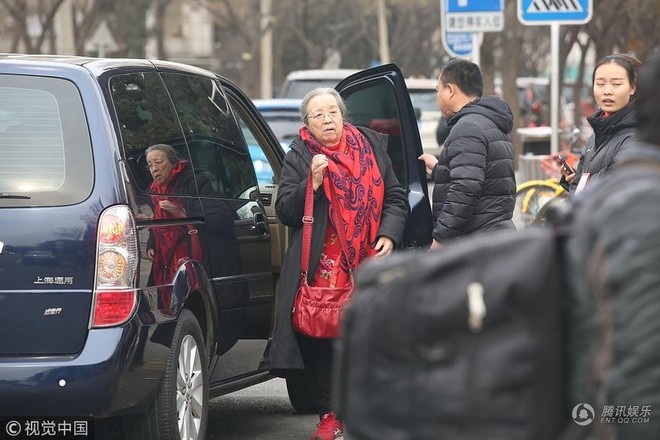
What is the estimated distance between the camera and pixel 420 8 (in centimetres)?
6250

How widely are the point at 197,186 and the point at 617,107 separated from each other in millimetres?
1908

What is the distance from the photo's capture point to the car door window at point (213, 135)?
5938mm

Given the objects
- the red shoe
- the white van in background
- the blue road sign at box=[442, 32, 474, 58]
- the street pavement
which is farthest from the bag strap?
the white van in background

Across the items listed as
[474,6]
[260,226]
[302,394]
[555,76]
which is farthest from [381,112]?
[474,6]

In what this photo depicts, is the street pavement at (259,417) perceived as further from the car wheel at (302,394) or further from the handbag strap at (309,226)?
the handbag strap at (309,226)

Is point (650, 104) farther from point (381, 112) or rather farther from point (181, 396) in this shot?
point (381, 112)

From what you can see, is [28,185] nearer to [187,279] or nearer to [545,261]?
[187,279]

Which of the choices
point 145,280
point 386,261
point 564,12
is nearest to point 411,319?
point 386,261

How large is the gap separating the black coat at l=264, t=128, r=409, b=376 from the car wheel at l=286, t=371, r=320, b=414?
0.83 meters

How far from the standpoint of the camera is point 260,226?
6.44 metres

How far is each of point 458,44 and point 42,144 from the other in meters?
13.7

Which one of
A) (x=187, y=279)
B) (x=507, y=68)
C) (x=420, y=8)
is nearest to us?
(x=187, y=279)

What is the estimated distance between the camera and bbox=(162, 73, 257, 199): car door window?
5938mm

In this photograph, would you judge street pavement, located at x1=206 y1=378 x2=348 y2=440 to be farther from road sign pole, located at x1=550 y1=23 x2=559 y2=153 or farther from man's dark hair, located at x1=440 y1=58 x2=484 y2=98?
road sign pole, located at x1=550 y1=23 x2=559 y2=153
